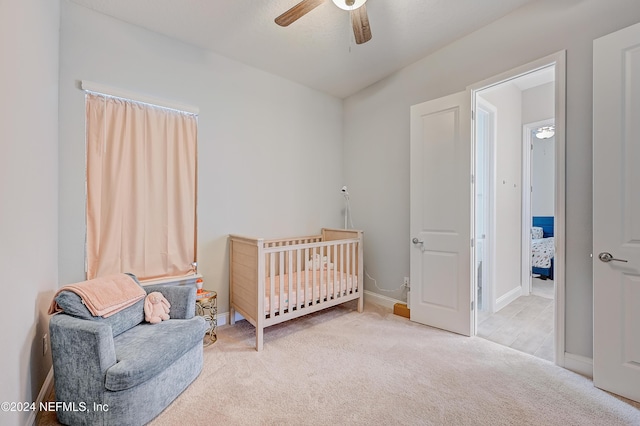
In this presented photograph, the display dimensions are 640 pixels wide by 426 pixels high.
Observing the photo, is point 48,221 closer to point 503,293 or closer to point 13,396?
point 13,396

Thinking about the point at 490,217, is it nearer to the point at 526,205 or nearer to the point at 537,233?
the point at 526,205

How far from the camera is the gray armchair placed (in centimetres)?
140

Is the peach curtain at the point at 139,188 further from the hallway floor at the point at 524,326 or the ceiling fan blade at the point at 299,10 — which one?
the hallway floor at the point at 524,326

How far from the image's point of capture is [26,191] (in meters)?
1.42

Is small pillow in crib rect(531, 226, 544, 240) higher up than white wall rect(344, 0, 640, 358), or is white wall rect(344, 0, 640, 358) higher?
white wall rect(344, 0, 640, 358)

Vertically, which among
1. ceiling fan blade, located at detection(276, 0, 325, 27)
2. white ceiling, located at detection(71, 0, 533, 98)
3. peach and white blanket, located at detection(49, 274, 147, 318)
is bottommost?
peach and white blanket, located at detection(49, 274, 147, 318)

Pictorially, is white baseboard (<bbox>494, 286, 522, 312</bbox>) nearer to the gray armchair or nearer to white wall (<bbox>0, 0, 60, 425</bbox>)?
the gray armchair

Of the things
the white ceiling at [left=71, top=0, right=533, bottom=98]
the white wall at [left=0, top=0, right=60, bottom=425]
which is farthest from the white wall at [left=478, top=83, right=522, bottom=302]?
the white wall at [left=0, top=0, right=60, bottom=425]

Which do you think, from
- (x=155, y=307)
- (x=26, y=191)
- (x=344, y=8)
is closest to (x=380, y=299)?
(x=155, y=307)

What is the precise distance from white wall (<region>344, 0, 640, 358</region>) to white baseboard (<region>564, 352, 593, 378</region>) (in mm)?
39

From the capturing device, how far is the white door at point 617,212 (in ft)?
5.55

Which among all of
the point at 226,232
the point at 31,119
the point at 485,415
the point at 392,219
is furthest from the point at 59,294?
the point at 392,219

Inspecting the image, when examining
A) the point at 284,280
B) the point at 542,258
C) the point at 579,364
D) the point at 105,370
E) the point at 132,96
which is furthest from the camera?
the point at 542,258

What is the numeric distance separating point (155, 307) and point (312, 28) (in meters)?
2.69
